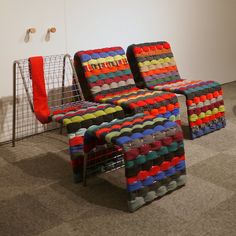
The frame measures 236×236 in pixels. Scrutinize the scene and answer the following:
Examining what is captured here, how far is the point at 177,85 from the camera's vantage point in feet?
10.4

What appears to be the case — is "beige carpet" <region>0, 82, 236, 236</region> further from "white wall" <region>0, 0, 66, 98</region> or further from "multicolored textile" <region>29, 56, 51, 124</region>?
"white wall" <region>0, 0, 66, 98</region>

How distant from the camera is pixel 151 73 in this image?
10.7ft

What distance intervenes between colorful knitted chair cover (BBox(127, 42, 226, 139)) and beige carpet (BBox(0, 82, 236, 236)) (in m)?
0.26

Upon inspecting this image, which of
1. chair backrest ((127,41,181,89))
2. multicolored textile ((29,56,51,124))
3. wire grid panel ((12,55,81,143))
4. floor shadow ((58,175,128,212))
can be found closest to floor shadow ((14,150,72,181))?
floor shadow ((58,175,128,212))

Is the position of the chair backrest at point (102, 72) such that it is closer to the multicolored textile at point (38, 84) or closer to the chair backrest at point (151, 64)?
the chair backrest at point (151, 64)

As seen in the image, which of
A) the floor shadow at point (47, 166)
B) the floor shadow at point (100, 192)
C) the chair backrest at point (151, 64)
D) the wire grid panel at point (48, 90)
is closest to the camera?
the floor shadow at point (100, 192)

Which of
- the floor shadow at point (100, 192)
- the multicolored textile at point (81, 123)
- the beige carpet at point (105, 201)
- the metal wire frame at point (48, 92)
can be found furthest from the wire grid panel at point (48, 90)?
the floor shadow at point (100, 192)

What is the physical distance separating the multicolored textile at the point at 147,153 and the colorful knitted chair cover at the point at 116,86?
52cm

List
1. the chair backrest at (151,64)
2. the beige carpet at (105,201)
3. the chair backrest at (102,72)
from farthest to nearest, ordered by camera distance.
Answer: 1. the chair backrest at (151,64)
2. the chair backrest at (102,72)
3. the beige carpet at (105,201)

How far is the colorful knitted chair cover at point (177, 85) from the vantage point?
2.94m

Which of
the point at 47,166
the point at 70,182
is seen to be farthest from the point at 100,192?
the point at 47,166

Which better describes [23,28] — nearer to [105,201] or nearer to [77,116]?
[77,116]

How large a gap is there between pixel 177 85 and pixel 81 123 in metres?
1.17

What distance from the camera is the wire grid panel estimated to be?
3.08 meters
